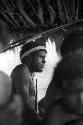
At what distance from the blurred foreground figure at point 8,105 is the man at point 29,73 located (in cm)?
28

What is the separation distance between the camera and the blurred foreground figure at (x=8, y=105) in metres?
1.93

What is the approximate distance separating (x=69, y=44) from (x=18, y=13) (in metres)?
1.49

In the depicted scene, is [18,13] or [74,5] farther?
[18,13]

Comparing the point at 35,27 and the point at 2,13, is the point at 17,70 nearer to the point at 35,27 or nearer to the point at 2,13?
the point at 2,13

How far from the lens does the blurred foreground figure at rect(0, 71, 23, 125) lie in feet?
6.33

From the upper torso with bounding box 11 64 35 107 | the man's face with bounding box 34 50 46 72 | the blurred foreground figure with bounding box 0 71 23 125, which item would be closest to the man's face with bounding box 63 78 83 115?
the blurred foreground figure with bounding box 0 71 23 125

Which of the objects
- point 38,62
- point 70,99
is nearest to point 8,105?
point 70,99

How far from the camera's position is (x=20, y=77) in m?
2.49

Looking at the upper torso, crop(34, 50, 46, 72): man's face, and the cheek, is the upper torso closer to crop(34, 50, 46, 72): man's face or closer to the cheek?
crop(34, 50, 46, 72): man's face

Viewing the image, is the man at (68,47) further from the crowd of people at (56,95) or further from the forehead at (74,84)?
the forehead at (74,84)

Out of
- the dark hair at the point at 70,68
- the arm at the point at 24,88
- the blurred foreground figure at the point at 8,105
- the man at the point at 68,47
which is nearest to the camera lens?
the blurred foreground figure at the point at 8,105

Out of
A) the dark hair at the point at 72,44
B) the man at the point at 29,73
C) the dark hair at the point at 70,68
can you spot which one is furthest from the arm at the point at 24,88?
the dark hair at the point at 72,44

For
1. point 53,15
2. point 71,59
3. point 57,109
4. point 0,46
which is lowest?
point 57,109

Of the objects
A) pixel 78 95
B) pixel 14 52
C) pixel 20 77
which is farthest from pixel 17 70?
pixel 14 52
